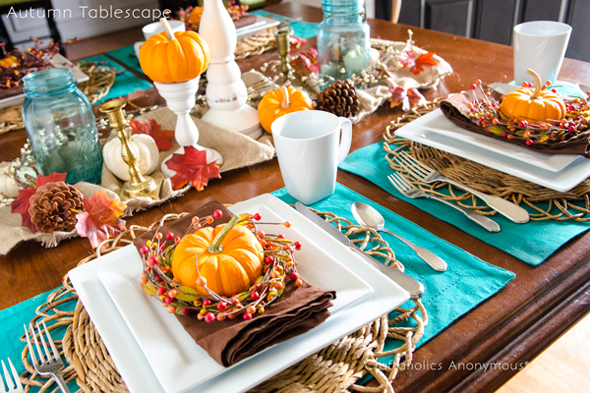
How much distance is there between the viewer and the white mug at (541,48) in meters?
1.02

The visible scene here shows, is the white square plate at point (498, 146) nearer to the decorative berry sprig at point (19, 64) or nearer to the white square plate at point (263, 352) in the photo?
the white square plate at point (263, 352)

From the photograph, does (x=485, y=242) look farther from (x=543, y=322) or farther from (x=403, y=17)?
(x=403, y=17)

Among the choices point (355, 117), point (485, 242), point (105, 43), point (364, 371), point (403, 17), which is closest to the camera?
point (364, 371)

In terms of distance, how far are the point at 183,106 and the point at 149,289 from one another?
1.42ft

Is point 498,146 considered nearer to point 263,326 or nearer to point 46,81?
point 263,326

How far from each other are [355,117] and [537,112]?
0.39 metres

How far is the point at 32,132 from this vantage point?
84 centimetres

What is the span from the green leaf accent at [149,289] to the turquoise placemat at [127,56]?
1157 mm

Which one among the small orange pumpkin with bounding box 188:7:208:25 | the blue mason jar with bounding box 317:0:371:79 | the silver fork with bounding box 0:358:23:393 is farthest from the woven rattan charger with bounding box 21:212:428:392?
the small orange pumpkin with bounding box 188:7:208:25

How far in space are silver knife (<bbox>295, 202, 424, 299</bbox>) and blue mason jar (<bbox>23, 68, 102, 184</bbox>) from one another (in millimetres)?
473

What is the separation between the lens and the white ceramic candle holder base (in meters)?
0.82

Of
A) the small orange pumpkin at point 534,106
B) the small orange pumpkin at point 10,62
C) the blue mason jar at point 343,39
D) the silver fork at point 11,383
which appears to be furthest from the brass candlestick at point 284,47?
the silver fork at point 11,383

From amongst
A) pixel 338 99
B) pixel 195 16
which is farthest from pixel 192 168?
pixel 195 16

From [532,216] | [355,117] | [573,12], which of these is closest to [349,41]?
[355,117]
